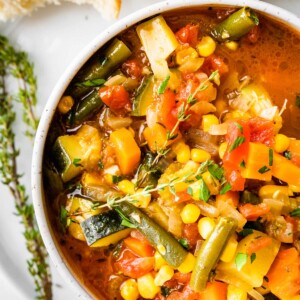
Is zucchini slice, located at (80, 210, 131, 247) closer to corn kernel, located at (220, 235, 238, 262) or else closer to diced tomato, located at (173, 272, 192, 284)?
diced tomato, located at (173, 272, 192, 284)

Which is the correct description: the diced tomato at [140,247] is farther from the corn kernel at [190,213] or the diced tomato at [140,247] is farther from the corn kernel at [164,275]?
the corn kernel at [190,213]

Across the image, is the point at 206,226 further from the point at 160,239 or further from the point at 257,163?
the point at 257,163

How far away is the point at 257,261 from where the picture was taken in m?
3.20

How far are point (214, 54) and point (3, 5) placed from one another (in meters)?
1.50

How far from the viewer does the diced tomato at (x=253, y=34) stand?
3.39 metres

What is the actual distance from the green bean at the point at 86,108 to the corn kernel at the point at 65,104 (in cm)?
4

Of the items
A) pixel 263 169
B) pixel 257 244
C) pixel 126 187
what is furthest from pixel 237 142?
pixel 126 187

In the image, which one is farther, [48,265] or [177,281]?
[48,265]

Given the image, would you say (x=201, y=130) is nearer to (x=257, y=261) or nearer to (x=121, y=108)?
(x=121, y=108)

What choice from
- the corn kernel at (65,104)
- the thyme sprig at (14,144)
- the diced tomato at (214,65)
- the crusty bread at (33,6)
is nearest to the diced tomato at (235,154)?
the diced tomato at (214,65)

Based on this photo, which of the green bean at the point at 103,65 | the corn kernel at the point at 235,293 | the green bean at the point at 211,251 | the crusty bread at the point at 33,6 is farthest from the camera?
the crusty bread at the point at 33,6

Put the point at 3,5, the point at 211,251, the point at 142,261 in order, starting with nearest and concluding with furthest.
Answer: the point at 211,251 → the point at 142,261 → the point at 3,5

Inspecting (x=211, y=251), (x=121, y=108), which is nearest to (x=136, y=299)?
(x=211, y=251)

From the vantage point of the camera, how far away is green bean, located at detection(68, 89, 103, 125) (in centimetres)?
337
